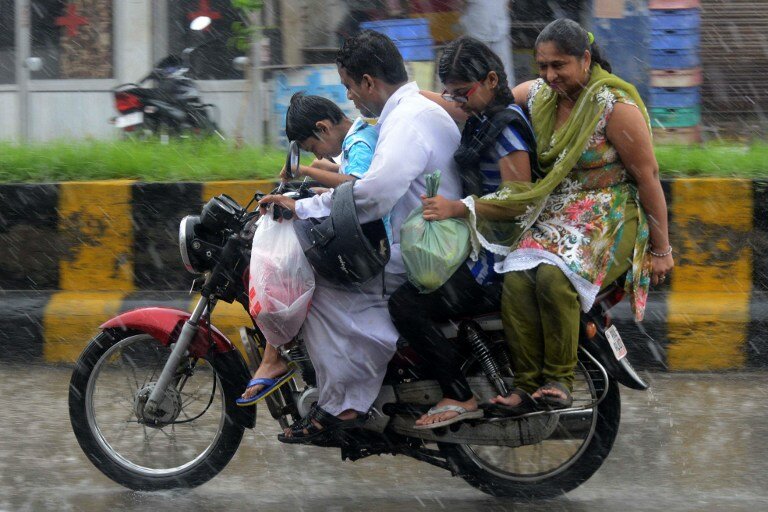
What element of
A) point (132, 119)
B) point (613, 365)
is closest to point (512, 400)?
point (613, 365)

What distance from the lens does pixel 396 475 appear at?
169 inches

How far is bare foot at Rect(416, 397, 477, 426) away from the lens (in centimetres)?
372

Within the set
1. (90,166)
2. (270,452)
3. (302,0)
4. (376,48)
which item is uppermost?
(302,0)

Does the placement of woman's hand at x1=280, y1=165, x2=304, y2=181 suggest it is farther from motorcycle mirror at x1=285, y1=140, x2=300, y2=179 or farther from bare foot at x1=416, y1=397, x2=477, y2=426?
bare foot at x1=416, y1=397, x2=477, y2=426

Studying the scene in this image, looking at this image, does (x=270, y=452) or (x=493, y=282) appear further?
(x=270, y=452)

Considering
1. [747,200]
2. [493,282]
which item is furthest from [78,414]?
[747,200]

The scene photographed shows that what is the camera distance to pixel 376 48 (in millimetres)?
3721

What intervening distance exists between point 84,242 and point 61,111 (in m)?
6.01

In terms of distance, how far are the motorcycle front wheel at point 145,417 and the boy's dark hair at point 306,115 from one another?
2.97 ft

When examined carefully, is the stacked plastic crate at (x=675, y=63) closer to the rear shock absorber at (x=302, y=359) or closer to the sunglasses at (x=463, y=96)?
the sunglasses at (x=463, y=96)

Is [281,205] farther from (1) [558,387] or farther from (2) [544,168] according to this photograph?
(1) [558,387]

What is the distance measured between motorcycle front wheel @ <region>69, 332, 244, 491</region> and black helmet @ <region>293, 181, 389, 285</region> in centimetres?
70

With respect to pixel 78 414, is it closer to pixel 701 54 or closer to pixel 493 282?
pixel 493 282

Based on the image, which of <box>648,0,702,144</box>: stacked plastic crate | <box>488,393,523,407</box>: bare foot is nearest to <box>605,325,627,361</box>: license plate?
<box>488,393,523,407</box>: bare foot
